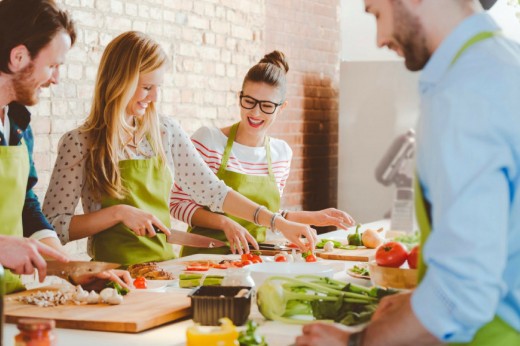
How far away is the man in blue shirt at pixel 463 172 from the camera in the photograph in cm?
138

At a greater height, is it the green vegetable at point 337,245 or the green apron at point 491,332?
the green apron at point 491,332

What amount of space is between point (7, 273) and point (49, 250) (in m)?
0.29

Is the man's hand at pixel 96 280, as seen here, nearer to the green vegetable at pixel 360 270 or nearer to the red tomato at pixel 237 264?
the red tomato at pixel 237 264

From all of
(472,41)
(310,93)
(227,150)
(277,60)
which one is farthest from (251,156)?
(310,93)

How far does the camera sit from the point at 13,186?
277 cm

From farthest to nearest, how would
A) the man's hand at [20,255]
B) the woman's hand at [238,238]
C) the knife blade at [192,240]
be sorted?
the knife blade at [192,240], the woman's hand at [238,238], the man's hand at [20,255]

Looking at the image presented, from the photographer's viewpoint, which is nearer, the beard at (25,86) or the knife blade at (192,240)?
the beard at (25,86)

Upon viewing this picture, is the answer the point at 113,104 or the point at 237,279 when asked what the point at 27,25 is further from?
the point at 237,279

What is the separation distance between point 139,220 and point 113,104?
537 millimetres

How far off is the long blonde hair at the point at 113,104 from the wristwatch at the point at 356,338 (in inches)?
74.8

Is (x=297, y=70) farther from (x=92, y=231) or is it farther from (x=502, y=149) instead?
(x=502, y=149)

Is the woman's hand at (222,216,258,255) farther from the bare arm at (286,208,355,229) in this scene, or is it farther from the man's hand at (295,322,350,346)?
the man's hand at (295,322,350,346)

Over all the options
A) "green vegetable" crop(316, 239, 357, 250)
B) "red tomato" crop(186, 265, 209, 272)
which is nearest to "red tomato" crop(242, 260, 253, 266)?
"red tomato" crop(186, 265, 209, 272)

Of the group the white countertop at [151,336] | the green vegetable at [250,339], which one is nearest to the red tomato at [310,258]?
the white countertop at [151,336]
